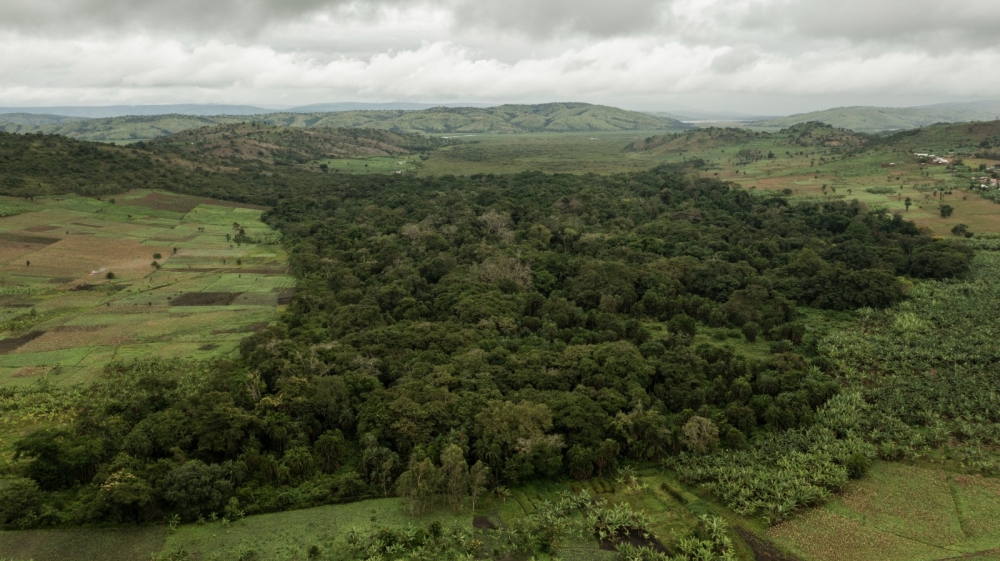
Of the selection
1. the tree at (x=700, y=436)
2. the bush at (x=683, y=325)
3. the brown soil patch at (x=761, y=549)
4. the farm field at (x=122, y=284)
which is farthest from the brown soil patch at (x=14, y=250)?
the brown soil patch at (x=761, y=549)

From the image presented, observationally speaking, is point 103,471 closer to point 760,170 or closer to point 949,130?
point 760,170

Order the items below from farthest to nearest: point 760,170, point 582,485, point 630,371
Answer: point 760,170, point 630,371, point 582,485

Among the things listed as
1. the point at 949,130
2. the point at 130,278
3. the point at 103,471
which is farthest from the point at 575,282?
the point at 949,130

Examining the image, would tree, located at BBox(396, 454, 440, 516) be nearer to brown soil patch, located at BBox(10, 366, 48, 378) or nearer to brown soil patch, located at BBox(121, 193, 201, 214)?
brown soil patch, located at BBox(10, 366, 48, 378)

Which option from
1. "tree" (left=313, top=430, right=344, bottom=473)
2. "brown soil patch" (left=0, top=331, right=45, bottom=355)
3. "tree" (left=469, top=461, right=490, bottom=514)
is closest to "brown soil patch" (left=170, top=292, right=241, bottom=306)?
"brown soil patch" (left=0, top=331, right=45, bottom=355)

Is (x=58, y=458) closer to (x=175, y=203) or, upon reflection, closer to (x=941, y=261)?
(x=941, y=261)

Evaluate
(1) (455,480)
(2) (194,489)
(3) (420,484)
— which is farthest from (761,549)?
(2) (194,489)

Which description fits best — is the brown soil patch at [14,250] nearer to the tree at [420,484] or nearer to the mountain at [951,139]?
the tree at [420,484]

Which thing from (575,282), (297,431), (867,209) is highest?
(867,209)
